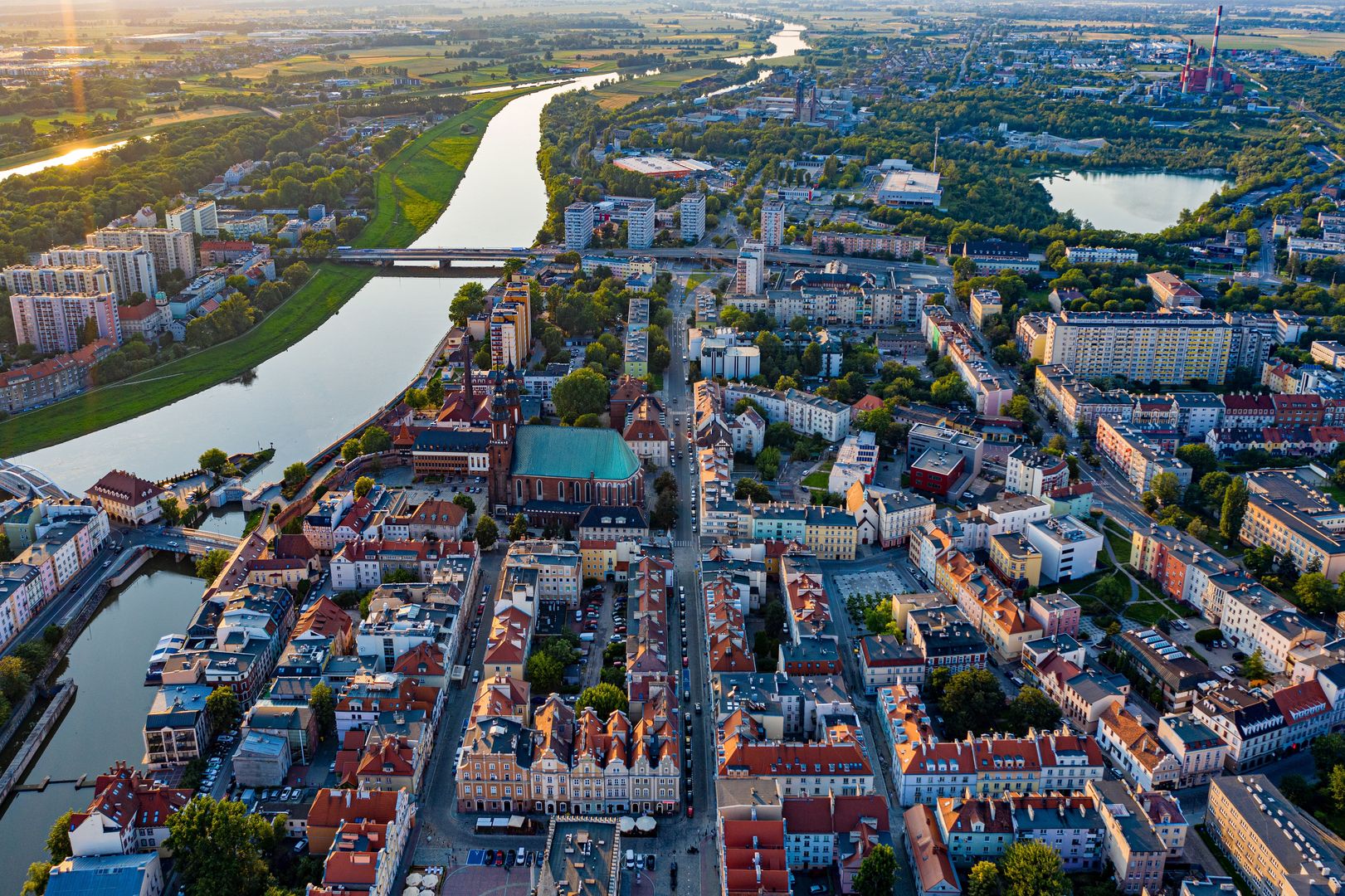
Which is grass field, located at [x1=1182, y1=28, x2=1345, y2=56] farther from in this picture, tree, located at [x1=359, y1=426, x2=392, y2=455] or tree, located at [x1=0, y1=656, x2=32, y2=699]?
tree, located at [x1=0, y1=656, x2=32, y2=699]

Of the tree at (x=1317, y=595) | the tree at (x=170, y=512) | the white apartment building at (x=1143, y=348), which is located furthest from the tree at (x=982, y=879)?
the white apartment building at (x=1143, y=348)

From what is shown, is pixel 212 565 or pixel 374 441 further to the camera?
pixel 374 441

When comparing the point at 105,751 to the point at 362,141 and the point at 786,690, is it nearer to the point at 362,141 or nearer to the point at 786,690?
the point at 786,690

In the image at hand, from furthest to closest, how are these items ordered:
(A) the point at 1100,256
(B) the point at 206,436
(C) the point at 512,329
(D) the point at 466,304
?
(A) the point at 1100,256, (D) the point at 466,304, (C) the point at 512,329, (B) the point at 206,436

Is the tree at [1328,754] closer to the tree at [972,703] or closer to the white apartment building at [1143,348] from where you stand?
the tree at [972,703]

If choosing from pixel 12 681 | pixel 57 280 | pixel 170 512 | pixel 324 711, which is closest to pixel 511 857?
pixel 324 711

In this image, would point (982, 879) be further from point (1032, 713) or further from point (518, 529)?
point (518, 529)

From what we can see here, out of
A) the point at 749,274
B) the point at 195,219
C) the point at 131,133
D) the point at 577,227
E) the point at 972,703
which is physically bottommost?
the point at 972,703
